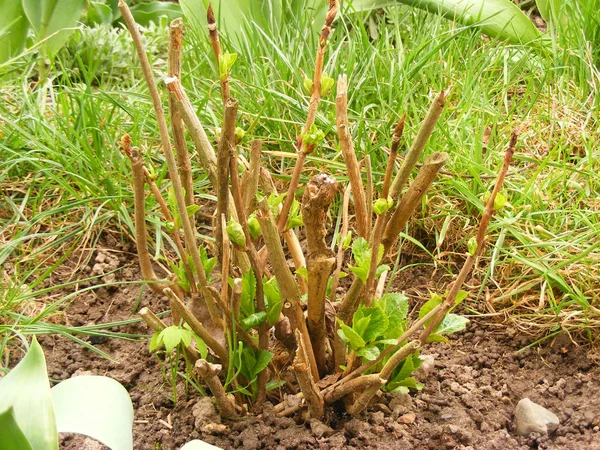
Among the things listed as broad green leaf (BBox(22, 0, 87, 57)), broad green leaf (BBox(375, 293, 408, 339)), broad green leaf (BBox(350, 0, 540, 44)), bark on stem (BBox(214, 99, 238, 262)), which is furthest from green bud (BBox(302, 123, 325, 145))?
broad green leaf (BBox(22, 0, 87, 57))

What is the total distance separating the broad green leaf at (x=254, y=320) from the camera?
1271 mm

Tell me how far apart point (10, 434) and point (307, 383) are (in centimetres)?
49

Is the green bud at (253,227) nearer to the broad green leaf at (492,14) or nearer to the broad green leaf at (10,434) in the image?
the broad green leaf at (10,434)

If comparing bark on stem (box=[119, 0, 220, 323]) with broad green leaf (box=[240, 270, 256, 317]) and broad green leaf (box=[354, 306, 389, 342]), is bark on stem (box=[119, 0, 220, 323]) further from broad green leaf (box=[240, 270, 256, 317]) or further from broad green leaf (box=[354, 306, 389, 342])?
broad green leaf (box=[354, 306, 389, 342])

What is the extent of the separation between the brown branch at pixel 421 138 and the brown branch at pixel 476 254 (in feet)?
0.39

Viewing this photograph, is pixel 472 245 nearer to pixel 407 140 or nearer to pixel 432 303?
pixel 432 303

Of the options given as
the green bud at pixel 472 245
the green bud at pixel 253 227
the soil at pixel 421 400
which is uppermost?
the green bud at pixel 472 245

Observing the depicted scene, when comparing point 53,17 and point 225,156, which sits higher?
point 225,156

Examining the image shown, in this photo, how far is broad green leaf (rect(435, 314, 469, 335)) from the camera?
1.33m

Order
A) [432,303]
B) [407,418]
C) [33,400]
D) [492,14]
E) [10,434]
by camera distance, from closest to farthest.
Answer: [10,434], [33,400], [432,303], [407,418], [492,14]

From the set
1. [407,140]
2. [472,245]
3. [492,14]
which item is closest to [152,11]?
[492,14]

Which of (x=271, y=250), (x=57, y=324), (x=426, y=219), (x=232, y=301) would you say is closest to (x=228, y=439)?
(x=232, y=301)

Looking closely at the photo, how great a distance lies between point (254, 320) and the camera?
1.27 metres

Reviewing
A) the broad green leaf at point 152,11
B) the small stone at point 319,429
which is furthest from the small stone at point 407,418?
the broad green leaf at point 152,11
